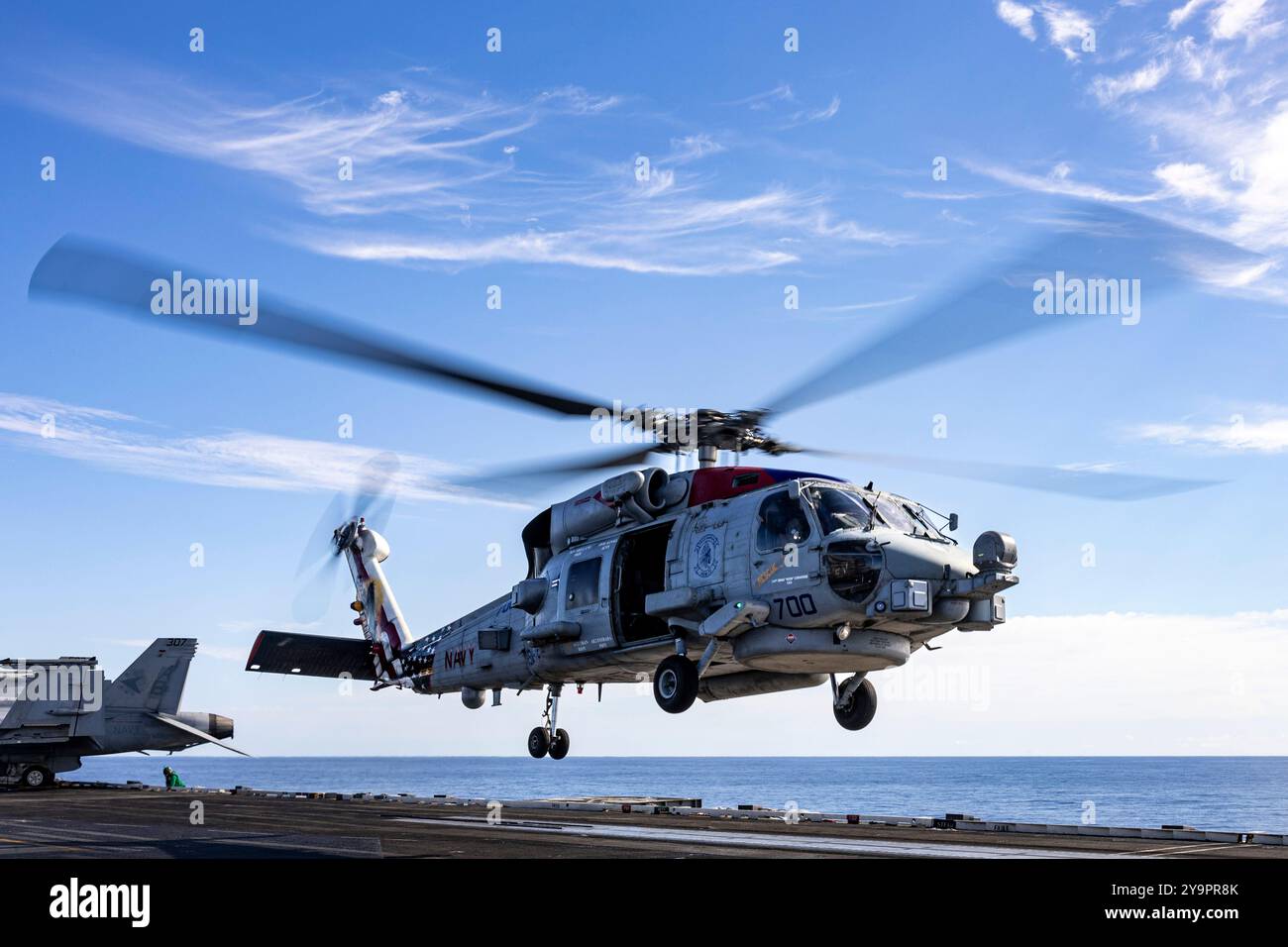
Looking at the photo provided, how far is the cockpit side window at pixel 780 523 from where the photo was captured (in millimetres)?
18641

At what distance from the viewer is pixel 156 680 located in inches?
2121

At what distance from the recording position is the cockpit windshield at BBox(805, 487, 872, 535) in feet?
60.1

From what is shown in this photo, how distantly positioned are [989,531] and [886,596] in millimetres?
1833

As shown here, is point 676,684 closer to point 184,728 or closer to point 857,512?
point 857,512

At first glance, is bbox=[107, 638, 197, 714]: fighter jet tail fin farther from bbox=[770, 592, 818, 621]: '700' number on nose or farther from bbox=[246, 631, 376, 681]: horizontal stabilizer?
bbox=[770, 592, 818, 621]: '700' number on nose

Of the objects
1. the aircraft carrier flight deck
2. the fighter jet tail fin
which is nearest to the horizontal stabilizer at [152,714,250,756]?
the fighter jet tail fin

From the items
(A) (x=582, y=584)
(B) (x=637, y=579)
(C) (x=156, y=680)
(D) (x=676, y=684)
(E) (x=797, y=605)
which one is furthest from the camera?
(C) (x=156, y=680)

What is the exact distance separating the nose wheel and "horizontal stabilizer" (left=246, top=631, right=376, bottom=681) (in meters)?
6.66

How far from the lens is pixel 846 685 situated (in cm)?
2045

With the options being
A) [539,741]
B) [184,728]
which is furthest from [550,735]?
[184,728]

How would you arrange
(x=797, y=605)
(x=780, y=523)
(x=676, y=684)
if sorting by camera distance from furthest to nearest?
(x=676, y=684), (x=780, y=523), (x=797, y=605)

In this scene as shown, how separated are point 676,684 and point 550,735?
215 inches

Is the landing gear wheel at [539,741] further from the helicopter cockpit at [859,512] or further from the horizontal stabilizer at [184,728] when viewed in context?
the horizontal stabilizer at [184,728]
